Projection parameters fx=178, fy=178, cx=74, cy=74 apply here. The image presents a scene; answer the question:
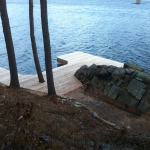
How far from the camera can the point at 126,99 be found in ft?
32.4

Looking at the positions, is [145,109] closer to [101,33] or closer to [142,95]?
[142,95]

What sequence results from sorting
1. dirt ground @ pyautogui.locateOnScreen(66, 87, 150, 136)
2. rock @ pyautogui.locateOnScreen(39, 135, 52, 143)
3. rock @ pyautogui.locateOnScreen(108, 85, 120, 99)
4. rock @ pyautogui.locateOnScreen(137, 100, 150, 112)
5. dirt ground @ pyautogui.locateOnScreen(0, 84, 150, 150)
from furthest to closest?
rock @ pyautogui.locateOnScreen(108, 85, 120, 99), rock @ pyautogui.locateOnScreen(137, 100, 150, 112), dirt ground @ pyautogui.locateOnScreen(66, 87, 150, 136), rock @ pyautogui.locateOnScreen(39, 135, 52, 143), dirt ground @ pyautogui.locateOnScreen(0, 84, 150, 150)

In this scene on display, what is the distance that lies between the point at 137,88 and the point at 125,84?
0.80 m

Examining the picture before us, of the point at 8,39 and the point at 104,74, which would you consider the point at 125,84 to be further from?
the point at 8,39

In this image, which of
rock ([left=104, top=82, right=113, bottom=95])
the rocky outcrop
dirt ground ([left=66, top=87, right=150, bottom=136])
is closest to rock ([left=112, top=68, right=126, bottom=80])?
the rocky outcrop

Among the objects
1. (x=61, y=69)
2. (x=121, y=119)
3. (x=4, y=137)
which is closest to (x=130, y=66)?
(x=121, y=119)

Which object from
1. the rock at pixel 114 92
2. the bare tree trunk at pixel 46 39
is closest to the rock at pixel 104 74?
the rock at pixel 114 92

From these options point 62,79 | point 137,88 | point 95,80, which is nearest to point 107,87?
point 95,80

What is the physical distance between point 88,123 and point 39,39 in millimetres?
30222

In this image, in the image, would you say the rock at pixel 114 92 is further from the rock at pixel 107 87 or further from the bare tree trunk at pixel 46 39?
the bare tree trunk at pixel 46 39

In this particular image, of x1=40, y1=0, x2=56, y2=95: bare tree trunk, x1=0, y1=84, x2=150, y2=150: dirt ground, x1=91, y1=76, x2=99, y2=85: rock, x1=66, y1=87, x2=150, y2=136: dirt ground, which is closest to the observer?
x1=0, y1=84, x2=150, y2=150: dirt ground

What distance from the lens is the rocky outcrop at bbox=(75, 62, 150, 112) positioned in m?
9.55

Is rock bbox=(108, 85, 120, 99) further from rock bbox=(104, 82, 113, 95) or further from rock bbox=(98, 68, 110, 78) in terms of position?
rock bbox=(98, 68, 110, 78)

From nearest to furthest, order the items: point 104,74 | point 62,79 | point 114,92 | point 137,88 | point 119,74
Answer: point 137,88 < point 114,92 < point 119,74 < point 104,74 < point 62,79
